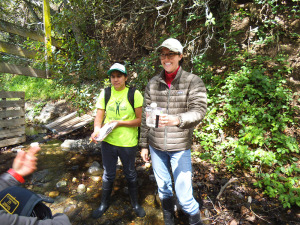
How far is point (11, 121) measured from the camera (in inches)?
208

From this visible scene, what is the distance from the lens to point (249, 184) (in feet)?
10.4

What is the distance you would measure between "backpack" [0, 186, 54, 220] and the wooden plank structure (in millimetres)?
4933

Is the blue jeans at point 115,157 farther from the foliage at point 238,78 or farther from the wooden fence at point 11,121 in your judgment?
the wooden fence at point 11,121

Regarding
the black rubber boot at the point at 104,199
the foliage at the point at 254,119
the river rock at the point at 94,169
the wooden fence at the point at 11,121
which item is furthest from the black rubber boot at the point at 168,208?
the wooden fence at the point at 11,121

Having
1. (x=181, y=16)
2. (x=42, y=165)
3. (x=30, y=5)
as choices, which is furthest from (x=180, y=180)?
(x=30, y=5)

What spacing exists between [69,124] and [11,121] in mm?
1670


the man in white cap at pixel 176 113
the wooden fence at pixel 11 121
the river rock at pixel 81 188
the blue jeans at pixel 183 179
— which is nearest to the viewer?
the man in white cap at pixel 176 113

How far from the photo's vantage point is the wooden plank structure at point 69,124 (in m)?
5.87

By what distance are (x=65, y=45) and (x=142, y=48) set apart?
312 cm

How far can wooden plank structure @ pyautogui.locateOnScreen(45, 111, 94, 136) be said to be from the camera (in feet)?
19.2

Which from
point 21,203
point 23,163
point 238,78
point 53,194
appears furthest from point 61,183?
point 238,78

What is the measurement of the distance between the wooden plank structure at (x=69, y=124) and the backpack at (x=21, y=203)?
194 inches

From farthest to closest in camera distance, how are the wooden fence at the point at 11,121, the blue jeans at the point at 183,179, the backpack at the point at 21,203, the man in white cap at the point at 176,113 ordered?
1. the wooden fence at the point at 11,121
2. the blue jeans at the point at 183,179
3. the man in white cap at the point at 176,113
4. the backpack at the point at 21,203

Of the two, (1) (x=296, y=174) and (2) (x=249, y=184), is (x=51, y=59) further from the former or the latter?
(1) (x=296, y=174)
